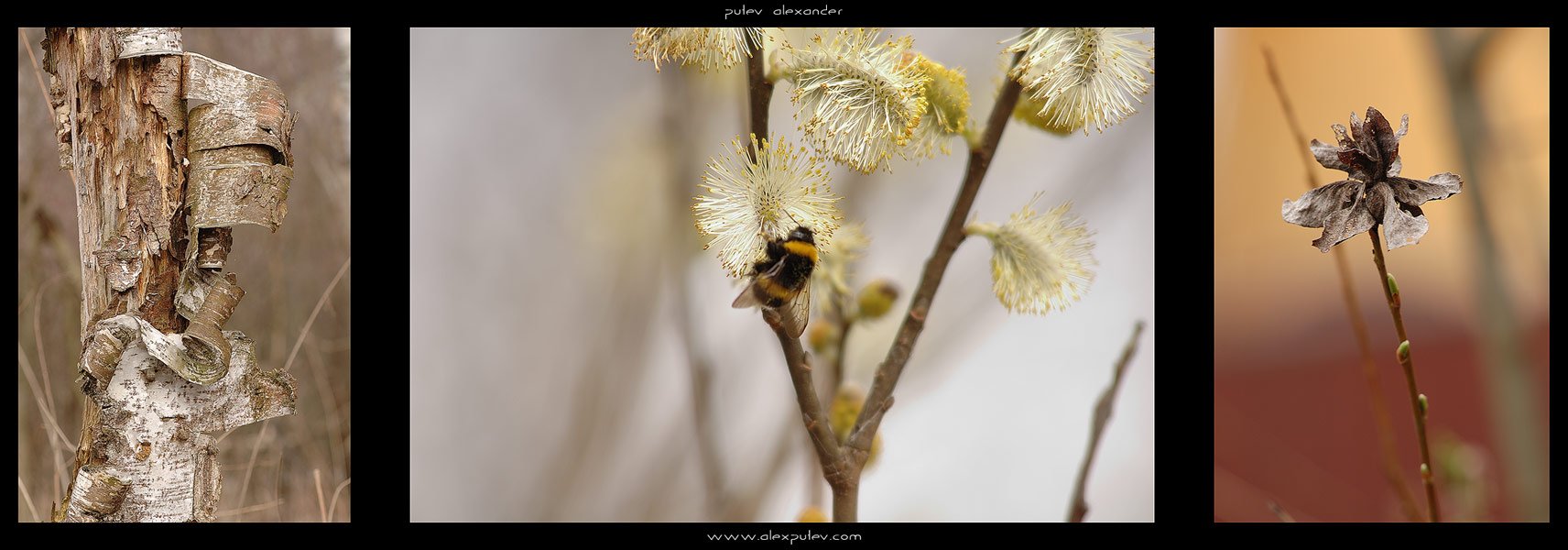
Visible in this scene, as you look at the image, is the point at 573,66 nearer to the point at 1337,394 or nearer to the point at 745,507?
the point at 745,507

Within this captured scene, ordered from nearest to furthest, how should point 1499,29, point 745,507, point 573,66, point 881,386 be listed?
1. point 881,386
2. point 1499,29
3. point 745,507
4. point 573,66

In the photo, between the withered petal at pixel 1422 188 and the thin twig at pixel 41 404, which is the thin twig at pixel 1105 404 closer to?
the withered petal at pixel 1422 188

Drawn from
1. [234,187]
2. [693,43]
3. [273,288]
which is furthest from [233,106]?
[273,288]

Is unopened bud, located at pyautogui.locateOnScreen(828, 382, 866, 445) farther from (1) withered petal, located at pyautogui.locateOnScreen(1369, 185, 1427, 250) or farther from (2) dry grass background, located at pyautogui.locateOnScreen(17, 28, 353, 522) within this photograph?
(2) dry grass background, located at pyautogui.locateOnScreen(17, 28, 353, 522)

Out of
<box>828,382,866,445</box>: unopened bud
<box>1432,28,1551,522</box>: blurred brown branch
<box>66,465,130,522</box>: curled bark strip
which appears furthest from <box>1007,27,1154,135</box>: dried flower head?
<box>66,465,130,522</box>: curled bark strip

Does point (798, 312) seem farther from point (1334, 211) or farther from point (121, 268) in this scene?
Answer: point (121, 268)

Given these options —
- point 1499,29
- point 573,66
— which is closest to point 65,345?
point 573,66
